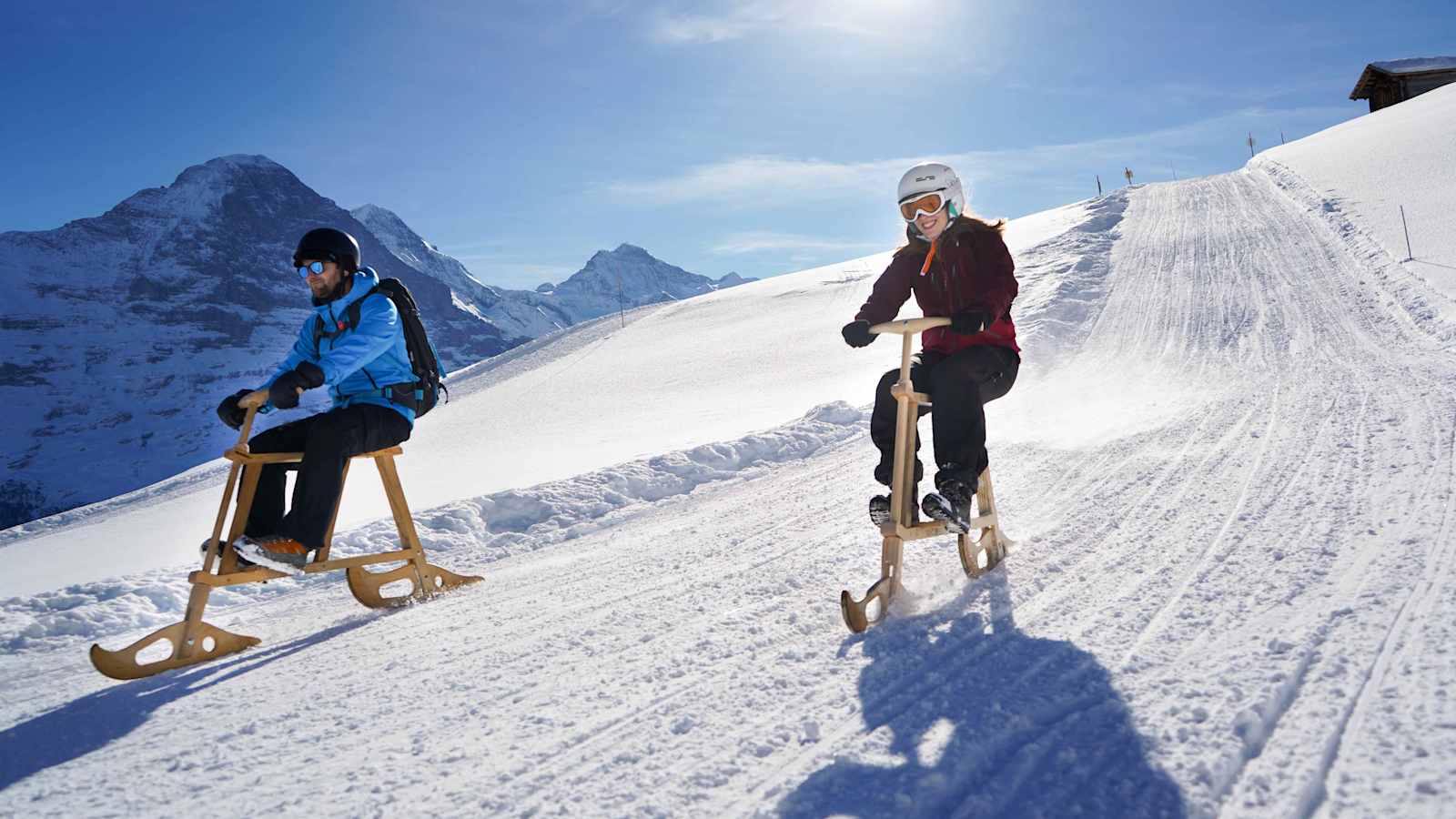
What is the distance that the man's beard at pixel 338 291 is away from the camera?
431cm

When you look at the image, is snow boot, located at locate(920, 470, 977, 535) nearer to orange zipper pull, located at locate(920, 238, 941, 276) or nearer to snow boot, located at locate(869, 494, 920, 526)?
snow boot, located at locate(869, 494, 920, 526)

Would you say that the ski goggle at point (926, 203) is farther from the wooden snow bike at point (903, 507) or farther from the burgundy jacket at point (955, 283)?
the wooden snow bike at point (903, 507)

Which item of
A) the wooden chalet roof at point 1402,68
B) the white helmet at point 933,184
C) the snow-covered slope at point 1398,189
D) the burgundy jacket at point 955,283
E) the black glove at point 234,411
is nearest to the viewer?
the burgundy jacket at point 955,283

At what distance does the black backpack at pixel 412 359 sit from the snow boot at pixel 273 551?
3.16 feet

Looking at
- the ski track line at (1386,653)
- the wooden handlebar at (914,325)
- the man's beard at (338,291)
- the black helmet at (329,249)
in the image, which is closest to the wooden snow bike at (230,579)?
the man's beard at (338,291)

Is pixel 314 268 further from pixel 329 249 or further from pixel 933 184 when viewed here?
pixel 933 184

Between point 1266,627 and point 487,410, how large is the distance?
697 inches

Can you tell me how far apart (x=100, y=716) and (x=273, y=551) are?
929 mm

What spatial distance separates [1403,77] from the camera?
1906 inches

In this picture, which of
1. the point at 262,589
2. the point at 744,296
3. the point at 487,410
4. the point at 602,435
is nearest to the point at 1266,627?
the point at 262,589

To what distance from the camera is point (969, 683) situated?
2.42 m

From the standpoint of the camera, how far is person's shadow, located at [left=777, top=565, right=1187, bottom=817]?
5.85 ft

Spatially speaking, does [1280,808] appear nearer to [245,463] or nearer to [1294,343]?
[245,463]

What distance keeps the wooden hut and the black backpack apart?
63079 millimetres
